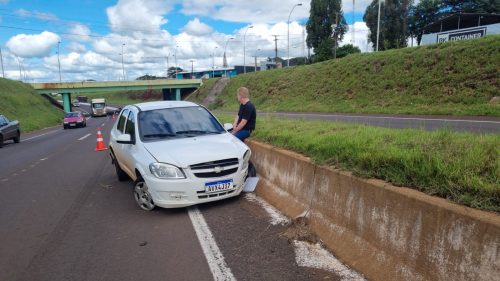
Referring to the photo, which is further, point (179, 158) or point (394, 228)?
point (179, 158)

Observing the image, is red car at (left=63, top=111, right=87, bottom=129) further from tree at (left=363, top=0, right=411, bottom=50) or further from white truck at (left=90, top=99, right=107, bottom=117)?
tree at (left=363, top=0, right=411, bottom=50)

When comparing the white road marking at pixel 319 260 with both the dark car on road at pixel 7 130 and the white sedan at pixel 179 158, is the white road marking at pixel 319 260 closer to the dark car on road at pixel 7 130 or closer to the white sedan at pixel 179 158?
the white sedan at pixel 179 158

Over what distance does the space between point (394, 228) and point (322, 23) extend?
2787 inches

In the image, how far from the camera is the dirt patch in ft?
14.4

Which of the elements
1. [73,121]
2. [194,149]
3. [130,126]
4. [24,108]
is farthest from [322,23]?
[194,149]

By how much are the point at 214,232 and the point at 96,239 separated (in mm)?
1532

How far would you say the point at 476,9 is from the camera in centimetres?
6103

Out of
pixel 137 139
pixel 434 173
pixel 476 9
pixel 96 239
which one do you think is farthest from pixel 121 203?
pixel 476 9

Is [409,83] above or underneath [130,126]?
above

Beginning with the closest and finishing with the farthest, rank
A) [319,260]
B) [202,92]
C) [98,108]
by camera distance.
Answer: [319,260] < [98,108] < [202,92]

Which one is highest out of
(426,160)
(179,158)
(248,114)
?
(248,114)

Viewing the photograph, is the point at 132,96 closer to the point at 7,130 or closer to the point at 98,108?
the point at 98,108

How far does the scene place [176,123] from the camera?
662cm

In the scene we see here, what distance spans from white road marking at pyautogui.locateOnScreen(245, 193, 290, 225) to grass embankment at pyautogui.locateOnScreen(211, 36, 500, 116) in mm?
14649
